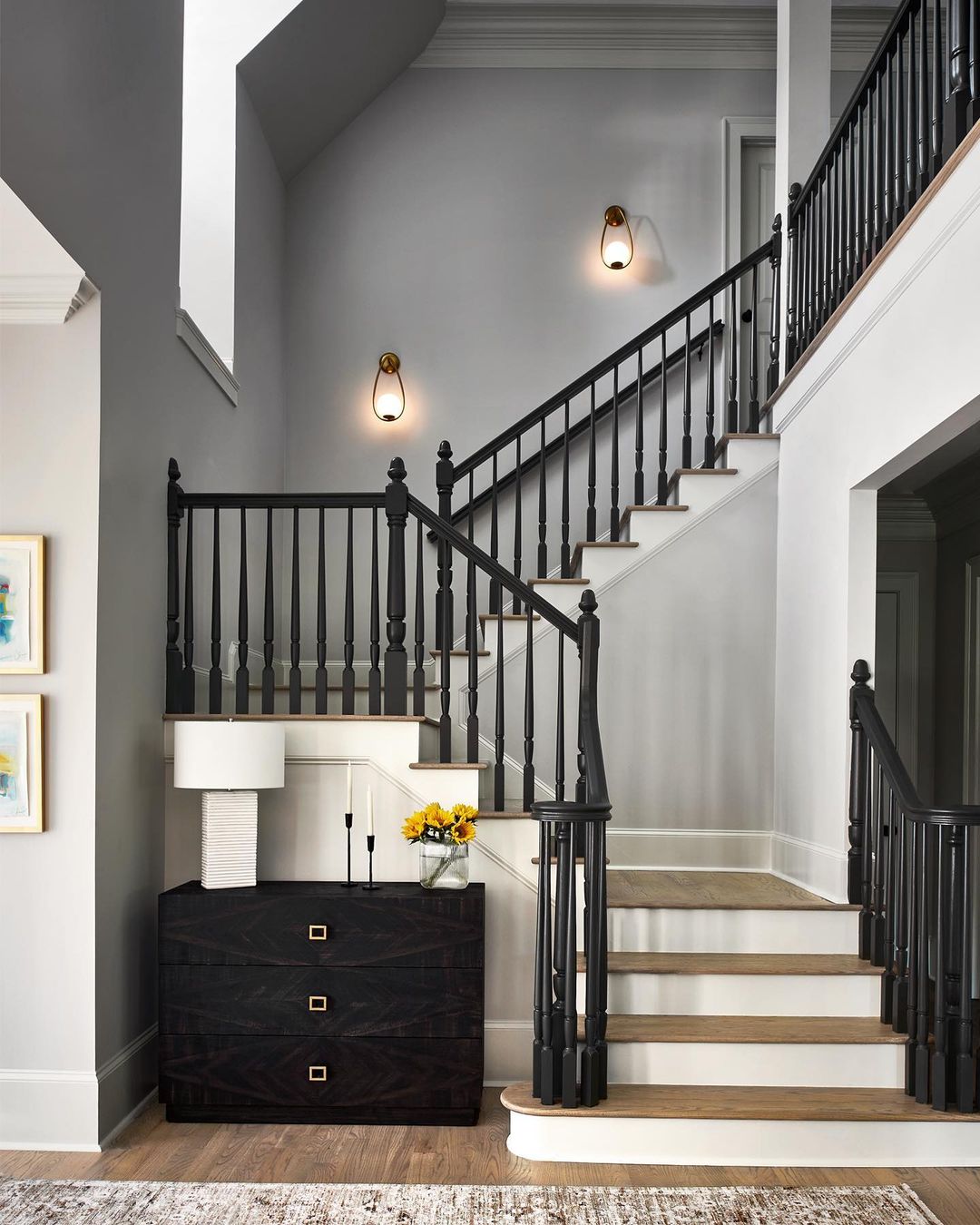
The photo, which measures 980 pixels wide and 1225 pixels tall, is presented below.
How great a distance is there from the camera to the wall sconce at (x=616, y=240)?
6.40 m

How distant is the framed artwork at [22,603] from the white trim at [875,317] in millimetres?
2862

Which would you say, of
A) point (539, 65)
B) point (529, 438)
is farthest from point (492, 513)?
point (539, 65)

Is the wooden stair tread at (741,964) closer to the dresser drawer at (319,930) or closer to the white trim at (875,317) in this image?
the dresser drawer at (319,930)

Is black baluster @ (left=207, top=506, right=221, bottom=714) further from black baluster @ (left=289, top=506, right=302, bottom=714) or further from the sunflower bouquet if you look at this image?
the sunflower bouquet

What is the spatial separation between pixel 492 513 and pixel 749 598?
128cm

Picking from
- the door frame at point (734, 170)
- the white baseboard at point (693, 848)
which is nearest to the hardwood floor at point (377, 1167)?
the white baseboard at point (693, 848)

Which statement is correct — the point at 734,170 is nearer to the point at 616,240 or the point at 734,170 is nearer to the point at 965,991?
the point at 616,240

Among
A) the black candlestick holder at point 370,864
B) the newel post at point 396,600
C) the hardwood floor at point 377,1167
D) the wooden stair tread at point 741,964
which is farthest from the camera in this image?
the newel post at point 396,600

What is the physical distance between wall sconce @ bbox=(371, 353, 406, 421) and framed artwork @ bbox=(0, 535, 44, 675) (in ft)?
10.6

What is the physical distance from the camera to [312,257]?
647 cm

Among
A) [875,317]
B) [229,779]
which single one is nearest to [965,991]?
[875,317]

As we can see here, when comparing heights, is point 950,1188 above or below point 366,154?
below

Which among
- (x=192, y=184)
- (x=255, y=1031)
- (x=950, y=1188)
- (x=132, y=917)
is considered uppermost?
(x=192, y=184)

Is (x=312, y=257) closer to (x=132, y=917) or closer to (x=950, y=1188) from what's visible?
(x=132, y=917)
